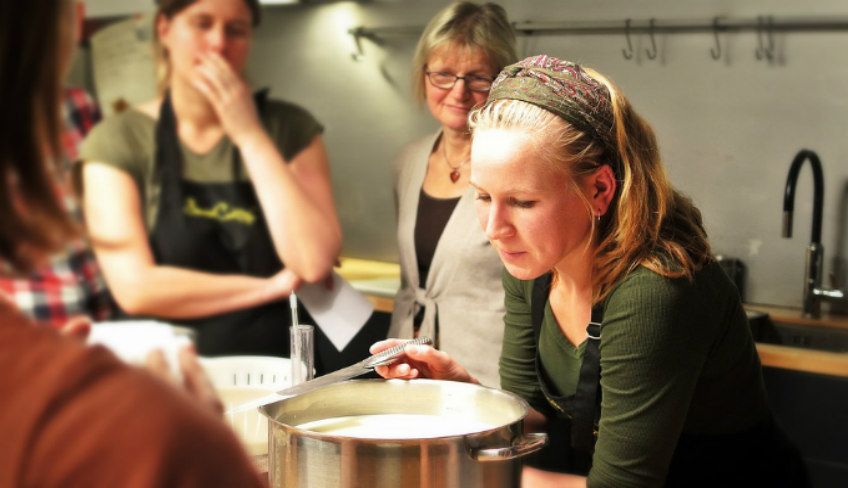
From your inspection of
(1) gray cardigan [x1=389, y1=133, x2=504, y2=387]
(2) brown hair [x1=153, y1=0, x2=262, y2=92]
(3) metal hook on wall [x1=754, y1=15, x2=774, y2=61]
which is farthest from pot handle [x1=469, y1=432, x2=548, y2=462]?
(3) metal hook on wall [x1=754, y1=15, x2=774, y2=61]

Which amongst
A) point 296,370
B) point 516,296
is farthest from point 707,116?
point 296,370

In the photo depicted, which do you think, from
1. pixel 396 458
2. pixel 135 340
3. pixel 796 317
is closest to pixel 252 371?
pixel 396 458

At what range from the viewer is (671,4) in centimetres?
222

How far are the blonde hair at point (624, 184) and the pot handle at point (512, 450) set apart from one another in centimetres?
35

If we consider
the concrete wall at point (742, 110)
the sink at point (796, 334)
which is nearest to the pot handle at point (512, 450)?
the concrete wall at point (742, 110)

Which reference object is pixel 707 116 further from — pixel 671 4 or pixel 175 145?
pixel 175 145

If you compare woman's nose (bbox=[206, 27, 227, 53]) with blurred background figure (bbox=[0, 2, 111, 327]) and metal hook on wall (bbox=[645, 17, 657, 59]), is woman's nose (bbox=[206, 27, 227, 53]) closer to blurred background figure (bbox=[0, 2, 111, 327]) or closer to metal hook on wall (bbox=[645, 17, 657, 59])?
blurred background figure (bbox=[0, 2, 111, 327])

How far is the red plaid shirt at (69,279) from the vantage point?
1.93 ft

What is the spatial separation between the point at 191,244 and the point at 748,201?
1634mm

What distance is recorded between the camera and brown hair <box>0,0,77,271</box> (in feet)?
1.62

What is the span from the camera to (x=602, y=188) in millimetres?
1446

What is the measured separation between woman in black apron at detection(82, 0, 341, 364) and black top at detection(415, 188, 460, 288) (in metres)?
0.83

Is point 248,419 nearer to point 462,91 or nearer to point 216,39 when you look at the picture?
point 216,39

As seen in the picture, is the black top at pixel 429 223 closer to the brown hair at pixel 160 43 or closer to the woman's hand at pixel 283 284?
the woman's hand at pixel 283 284
